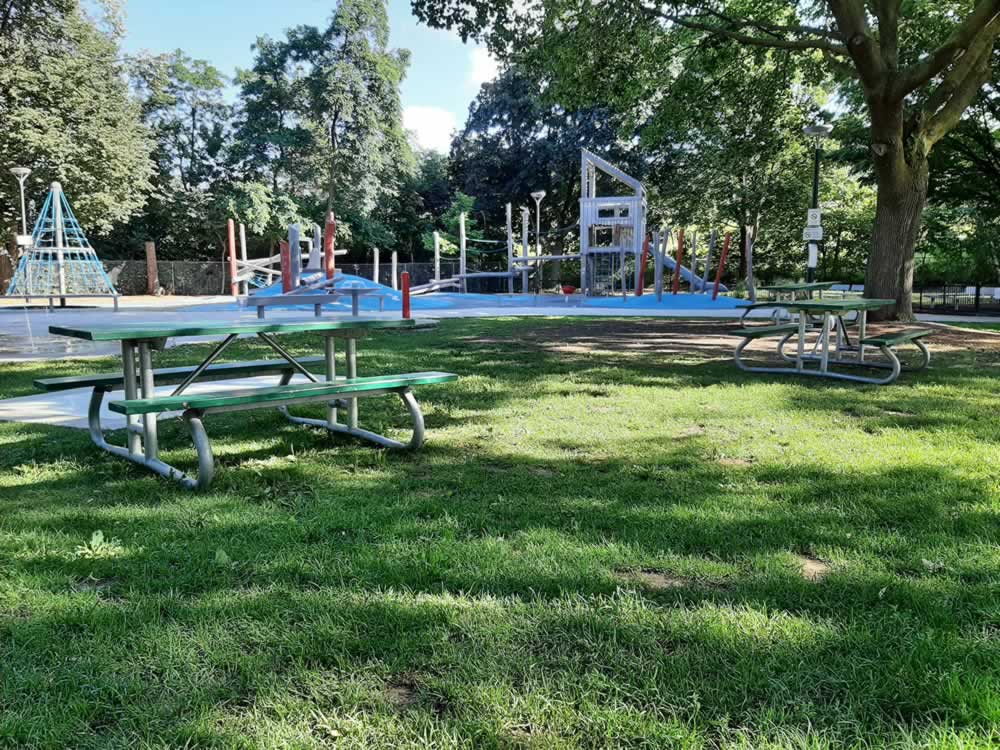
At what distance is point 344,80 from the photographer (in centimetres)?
4166


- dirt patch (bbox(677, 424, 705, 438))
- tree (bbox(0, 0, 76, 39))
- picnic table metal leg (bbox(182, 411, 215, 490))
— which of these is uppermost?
tree (bbox(0, 0, 76, 39))

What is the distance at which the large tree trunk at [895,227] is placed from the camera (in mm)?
13539

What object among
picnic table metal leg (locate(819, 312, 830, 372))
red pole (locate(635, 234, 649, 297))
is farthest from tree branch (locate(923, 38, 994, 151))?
red pole (locate(635, 234, 649, 297))

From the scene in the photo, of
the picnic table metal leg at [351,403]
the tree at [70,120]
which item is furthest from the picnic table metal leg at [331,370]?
the tree at [70,120]

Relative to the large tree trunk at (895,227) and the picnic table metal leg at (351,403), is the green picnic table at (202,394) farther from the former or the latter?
the large tree trunk at (895,227)

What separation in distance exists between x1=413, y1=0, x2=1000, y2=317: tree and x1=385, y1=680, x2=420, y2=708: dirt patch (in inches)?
521

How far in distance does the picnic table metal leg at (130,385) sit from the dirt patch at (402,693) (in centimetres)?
319

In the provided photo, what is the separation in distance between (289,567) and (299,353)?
26.5 feet

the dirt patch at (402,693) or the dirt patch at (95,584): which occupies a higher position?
the dirt patch at (95,584)

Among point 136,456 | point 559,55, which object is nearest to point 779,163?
point 559,55

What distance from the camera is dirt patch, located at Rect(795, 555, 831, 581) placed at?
9.42 ft

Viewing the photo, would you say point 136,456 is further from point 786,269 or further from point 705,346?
point 786,269

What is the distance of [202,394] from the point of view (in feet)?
15.1

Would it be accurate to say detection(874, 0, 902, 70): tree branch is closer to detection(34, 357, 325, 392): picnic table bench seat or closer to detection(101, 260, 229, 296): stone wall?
detection(34, 357, 325, 392): picnic table bench seat
